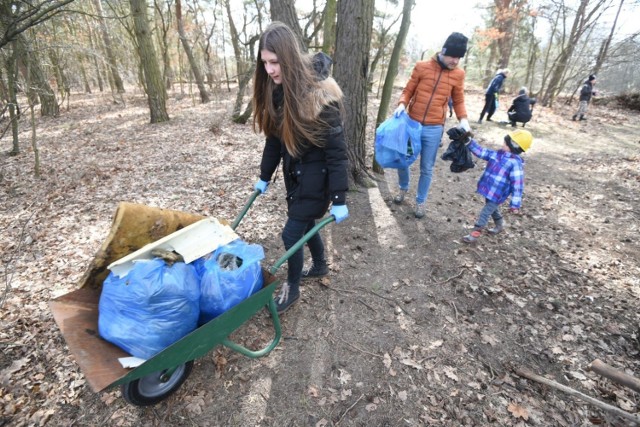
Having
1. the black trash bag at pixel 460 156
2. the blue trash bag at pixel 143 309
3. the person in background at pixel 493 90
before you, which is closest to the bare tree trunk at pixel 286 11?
the black trash bag at pixel 460 156

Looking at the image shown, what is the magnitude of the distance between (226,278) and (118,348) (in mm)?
714

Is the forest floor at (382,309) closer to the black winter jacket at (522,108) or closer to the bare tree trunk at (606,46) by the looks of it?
the black winter jacket at (522,108)

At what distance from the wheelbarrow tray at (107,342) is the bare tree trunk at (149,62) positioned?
9.17m

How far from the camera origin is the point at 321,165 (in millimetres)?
2305

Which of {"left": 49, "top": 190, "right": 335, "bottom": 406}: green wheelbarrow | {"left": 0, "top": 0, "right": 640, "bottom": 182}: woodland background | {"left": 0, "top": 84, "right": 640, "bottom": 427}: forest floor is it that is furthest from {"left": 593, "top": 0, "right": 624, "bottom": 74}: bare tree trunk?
{"left": 49, "top": 190, "right": 335, "bottom": 406}: green wheelbarrow

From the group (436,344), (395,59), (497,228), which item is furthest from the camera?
(395,59)

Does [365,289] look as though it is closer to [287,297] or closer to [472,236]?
[287,297]

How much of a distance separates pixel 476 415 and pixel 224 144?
727 cm

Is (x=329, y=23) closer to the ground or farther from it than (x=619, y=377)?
farther from it

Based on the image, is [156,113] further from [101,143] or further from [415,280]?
[415,280]

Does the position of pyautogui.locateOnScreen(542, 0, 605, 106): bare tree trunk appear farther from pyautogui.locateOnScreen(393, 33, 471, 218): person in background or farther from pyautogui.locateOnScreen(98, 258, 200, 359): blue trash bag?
pyautogui.locateOnScreen(98, 258, 200, 359): blue trash bag

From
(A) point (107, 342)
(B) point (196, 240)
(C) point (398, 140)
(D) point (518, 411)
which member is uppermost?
(C) point (398, 140)

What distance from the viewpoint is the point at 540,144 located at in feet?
29.1

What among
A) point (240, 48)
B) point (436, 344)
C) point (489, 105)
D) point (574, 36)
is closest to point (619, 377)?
point (436, 344)
